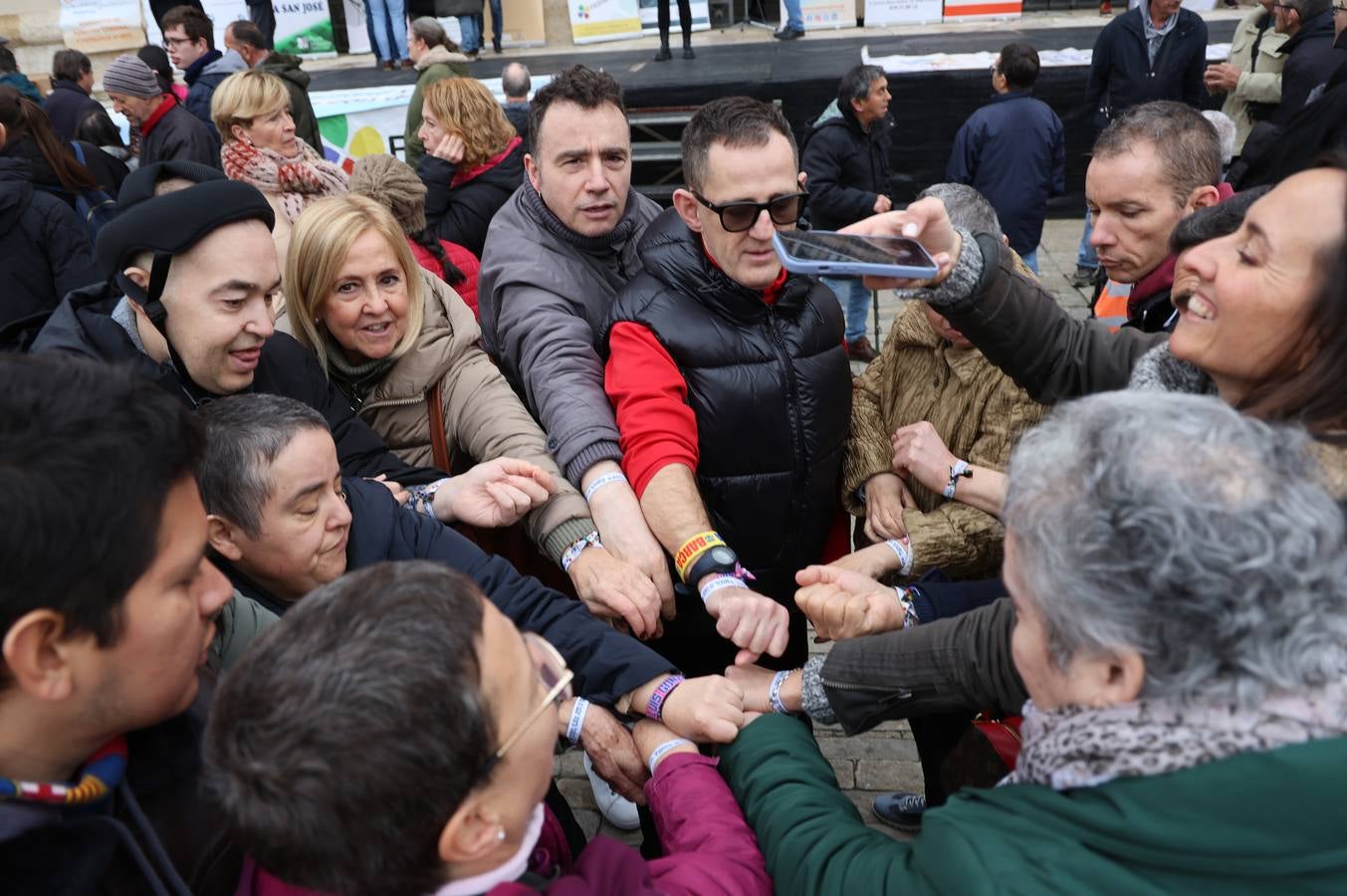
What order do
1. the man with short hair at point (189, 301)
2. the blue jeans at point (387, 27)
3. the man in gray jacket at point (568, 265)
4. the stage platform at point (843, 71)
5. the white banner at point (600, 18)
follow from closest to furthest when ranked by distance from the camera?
the man with short hair at point (189, 301)
the man in gray jacket at point (568, 265)
the stage platform at point (843, 71)
the blue jeans at point (387, 27)
the white banner at point (600, 18)

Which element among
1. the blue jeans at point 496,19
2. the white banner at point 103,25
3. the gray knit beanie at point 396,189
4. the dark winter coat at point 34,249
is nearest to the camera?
the gray knit beanie at point 396,189

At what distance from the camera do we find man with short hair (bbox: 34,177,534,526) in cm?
222

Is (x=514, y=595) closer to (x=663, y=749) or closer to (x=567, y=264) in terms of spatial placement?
(x=663, y=749)

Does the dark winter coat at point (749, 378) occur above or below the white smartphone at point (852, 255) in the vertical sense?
below

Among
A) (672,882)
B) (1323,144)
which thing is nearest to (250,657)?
(672,882)

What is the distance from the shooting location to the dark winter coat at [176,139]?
6066 mm

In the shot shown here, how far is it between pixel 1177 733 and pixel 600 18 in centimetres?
1527

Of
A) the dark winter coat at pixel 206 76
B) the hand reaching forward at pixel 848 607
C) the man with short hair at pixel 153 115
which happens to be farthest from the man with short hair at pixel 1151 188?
the dark winter coat at pixel 206 76

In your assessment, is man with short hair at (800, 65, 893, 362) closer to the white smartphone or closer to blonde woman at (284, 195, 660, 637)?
blonde woman at (284, 195, 660, 637)

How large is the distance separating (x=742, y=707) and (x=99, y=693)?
1.18 m

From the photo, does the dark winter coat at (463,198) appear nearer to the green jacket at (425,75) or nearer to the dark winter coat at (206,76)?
the green jacket at (425,75)

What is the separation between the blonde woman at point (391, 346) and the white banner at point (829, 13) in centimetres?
1277

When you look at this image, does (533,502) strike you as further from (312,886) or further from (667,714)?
(312,886)

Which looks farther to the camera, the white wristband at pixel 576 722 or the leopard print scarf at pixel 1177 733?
the white wristband at pixel 576 722
